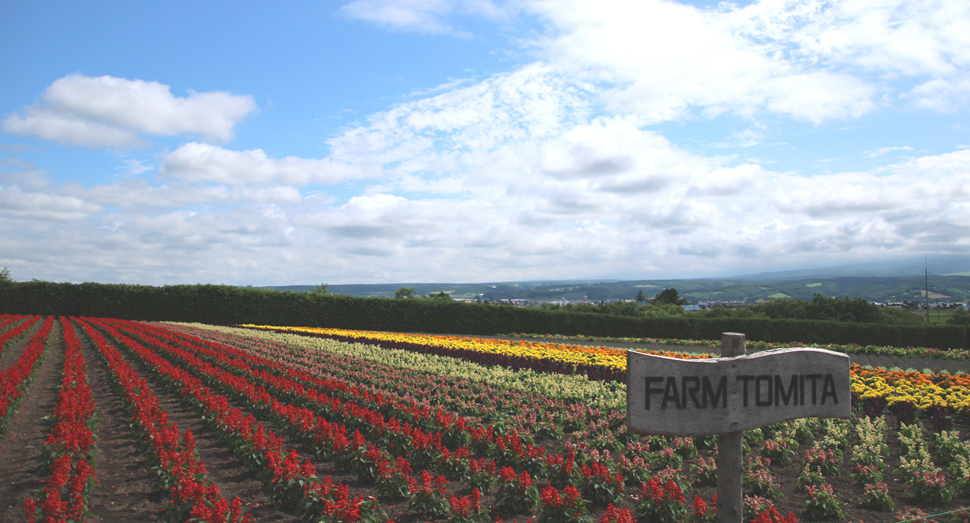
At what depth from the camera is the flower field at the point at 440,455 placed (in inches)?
201

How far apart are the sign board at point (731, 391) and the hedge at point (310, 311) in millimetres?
26411

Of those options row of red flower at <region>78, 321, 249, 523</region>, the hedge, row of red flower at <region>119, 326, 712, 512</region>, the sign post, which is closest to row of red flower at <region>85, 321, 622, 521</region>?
row of red flower at <region>119, 326, 712, 512</region>

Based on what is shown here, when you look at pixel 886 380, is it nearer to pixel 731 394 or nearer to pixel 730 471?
pixel 730 471

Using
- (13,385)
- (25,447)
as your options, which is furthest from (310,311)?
(25,447)

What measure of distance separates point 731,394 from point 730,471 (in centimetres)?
60

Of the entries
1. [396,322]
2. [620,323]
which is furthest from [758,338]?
[396,322]

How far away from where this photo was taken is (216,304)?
33500 mm

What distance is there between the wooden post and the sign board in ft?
0.51

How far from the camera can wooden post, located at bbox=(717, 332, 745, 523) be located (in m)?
3.55

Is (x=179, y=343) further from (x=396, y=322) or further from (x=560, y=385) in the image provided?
(x=396, y=322)

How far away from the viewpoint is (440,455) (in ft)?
20.8

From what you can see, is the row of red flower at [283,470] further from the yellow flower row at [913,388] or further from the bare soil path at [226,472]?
the yellow flower row at [913,388]

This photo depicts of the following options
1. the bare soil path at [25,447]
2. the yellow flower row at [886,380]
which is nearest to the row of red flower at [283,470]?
the bare soil path at [25,447]

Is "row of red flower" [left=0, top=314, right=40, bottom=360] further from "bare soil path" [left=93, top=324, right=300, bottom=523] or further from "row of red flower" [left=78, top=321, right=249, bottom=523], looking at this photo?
"row of red flower" [left=78, top=321, right=249, bottom=523]
